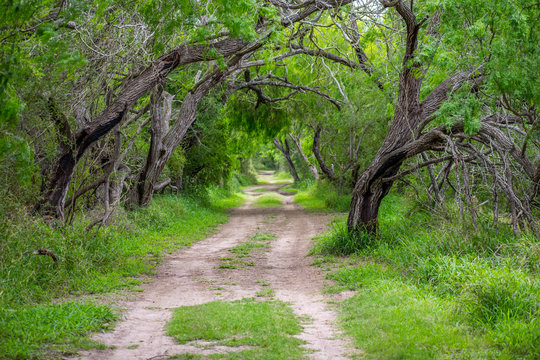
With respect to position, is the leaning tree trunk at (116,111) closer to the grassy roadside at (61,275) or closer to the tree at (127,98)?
the tree at (127,98)

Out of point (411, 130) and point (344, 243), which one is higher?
point (411, 130)

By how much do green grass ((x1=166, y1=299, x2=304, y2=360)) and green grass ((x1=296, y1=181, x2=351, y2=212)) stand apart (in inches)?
618

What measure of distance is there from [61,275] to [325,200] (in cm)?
1756

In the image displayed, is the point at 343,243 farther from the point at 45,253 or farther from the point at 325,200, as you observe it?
the point at 325,200

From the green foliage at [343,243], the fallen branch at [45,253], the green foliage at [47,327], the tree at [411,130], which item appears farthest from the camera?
the green foliage at [343,243]

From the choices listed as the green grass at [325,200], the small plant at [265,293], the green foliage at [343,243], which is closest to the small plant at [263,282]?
the small plant at [265,293]

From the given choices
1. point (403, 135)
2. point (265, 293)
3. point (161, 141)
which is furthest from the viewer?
point (161, 141)

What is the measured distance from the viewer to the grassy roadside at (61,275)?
231 inches

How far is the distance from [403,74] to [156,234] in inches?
323

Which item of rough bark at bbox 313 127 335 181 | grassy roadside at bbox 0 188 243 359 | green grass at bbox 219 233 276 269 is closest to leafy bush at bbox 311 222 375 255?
green grass at bbox 219 233 276 269

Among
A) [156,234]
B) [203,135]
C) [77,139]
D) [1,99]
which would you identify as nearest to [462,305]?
[1,99]

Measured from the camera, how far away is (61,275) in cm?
869

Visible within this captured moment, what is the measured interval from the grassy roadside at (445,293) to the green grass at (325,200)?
11.5 metres

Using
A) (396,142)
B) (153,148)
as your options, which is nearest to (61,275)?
(396,142)
